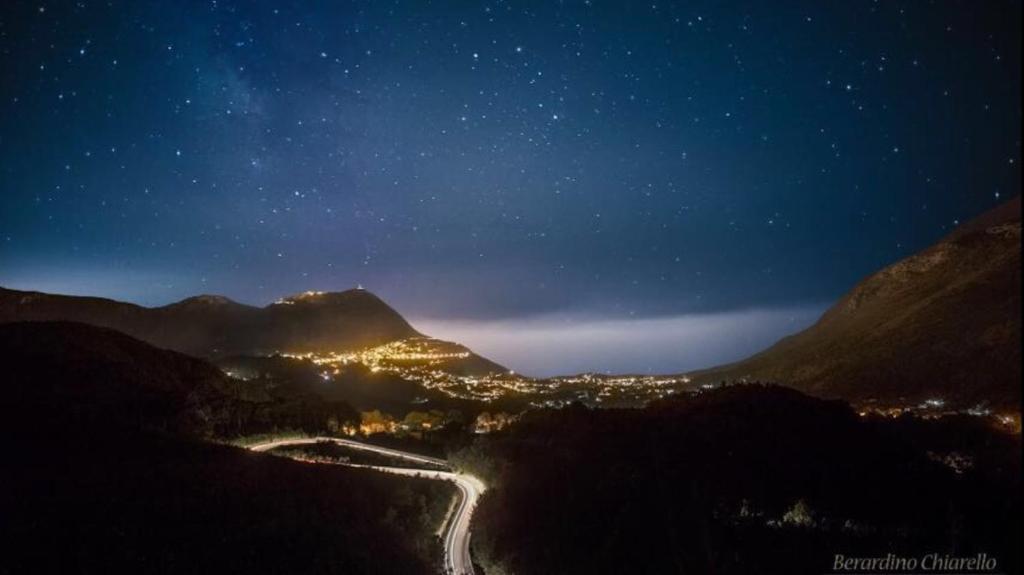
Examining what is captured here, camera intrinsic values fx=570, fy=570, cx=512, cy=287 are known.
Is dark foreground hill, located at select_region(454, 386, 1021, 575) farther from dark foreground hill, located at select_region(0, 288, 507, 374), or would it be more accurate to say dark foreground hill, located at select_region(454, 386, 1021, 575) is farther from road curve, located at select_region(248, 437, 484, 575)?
dark foreground hill, located at select_region(0, 288, 507, 374)

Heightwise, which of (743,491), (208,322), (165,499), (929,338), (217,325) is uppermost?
(208,322)

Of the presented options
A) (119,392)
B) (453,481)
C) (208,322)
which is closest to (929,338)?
(453,481)

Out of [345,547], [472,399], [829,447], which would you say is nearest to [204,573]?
[345,547]

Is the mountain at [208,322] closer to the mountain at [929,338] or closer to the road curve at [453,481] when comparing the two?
the road curve at [453,481]

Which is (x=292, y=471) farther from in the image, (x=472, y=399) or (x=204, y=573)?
(x=472, y=399)

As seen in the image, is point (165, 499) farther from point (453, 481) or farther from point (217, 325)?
point (217, 325)

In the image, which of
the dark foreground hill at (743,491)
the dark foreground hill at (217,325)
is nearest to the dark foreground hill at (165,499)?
the dark foreground hill at (743,491)

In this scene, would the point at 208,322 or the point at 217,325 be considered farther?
the point at 208,322

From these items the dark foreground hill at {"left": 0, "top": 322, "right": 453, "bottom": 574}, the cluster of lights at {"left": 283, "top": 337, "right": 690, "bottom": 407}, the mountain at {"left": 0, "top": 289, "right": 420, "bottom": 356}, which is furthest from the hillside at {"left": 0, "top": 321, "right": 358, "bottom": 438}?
the mountain at {"left": 0, "top": 289, "right": 420, "bottom": 356}
